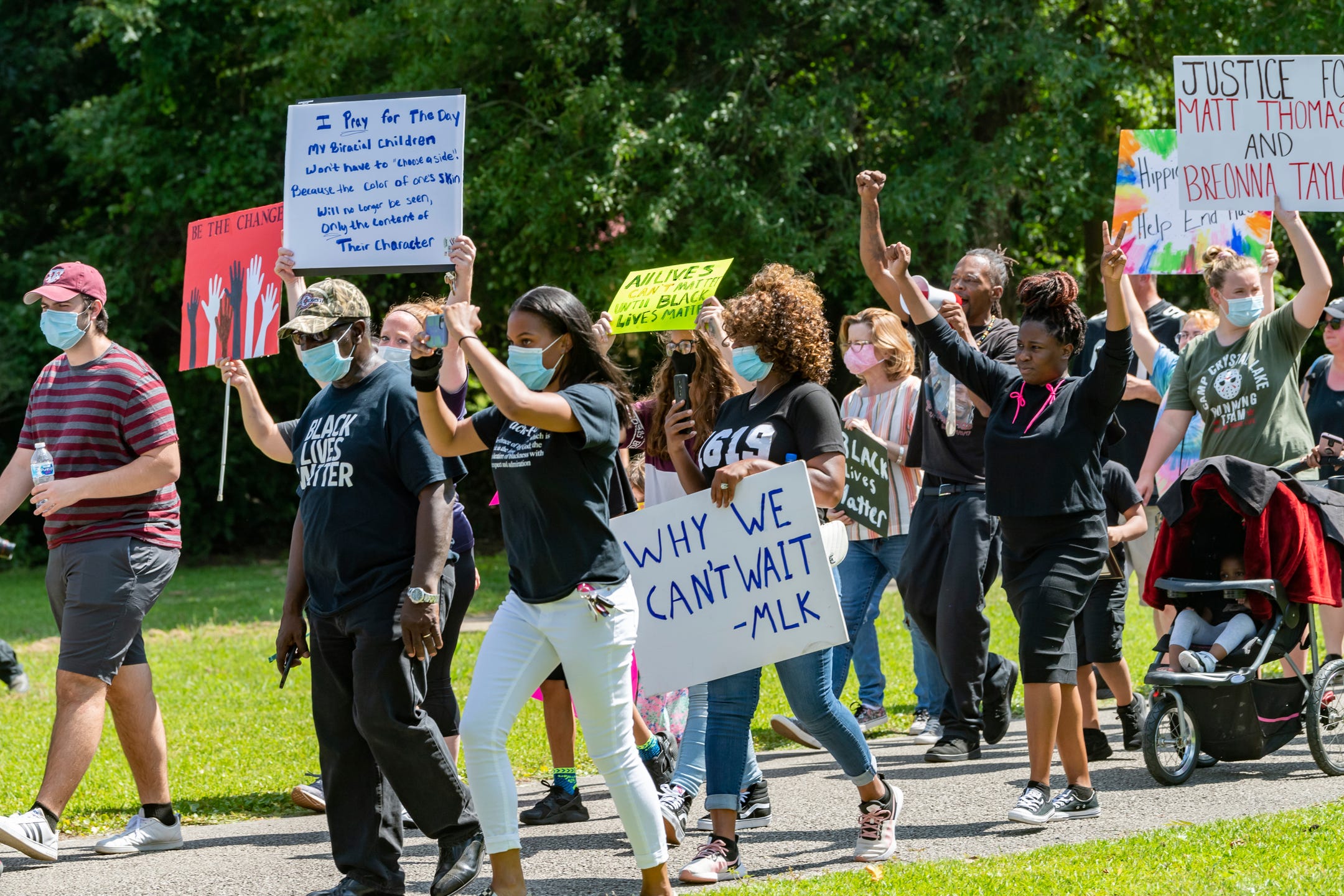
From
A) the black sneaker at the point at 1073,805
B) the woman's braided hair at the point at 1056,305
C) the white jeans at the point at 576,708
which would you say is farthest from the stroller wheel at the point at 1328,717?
the white jeans at the point at 576,708

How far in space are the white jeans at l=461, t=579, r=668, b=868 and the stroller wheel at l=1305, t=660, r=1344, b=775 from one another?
3292 mm

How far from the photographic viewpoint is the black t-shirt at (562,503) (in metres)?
4.55

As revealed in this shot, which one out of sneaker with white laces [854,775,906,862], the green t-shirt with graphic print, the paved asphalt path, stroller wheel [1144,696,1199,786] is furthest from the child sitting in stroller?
sneaker with white laces [854,775,906,862]

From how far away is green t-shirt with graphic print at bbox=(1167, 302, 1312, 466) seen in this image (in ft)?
23.1

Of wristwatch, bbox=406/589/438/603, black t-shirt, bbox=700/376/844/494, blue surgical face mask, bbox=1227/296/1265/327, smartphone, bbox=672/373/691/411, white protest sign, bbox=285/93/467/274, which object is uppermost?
white protest sign, bbox=285/93/467/274

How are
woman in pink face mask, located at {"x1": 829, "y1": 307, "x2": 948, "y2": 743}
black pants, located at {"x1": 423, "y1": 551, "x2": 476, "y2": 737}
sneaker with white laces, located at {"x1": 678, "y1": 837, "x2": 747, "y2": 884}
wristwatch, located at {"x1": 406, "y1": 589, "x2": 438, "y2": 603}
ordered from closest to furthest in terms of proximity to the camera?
wristwatch, located at {"x1": 406, "y1": 589, "x2": 438, "y2": 603} → sneaker with white laces, located at {"x1": 678, "y1": 837, "x2": 747, "y2": 884} → black pants, located at {"x1": 423, "y1": 551, "x2": 476, "y2": 737} → woman in pink face mask, located at {"x1": 829, "y1": 307, "x2": 948, "y2": 743}

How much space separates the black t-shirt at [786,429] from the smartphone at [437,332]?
45.4 inches

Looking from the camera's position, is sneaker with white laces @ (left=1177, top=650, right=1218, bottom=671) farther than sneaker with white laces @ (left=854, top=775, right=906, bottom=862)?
Yes

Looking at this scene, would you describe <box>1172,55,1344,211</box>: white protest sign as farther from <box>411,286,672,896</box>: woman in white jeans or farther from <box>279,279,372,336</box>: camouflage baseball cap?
<box>279,279,372,336</box>: camouflage baseball cap

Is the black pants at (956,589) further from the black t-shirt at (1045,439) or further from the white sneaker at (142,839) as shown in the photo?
the white sneaker at (142,839)

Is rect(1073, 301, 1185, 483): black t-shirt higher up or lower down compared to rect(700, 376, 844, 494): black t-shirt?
higher up

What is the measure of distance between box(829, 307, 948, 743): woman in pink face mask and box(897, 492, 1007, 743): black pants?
48 centimetres

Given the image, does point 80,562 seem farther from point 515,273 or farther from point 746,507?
point 515,273

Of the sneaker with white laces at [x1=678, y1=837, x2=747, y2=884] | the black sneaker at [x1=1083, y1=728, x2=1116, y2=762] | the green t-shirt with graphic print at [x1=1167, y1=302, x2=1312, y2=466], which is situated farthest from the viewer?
the green t-shirt with graphic print at [x1=1167, y1=302, x2=1312, y2=466]
